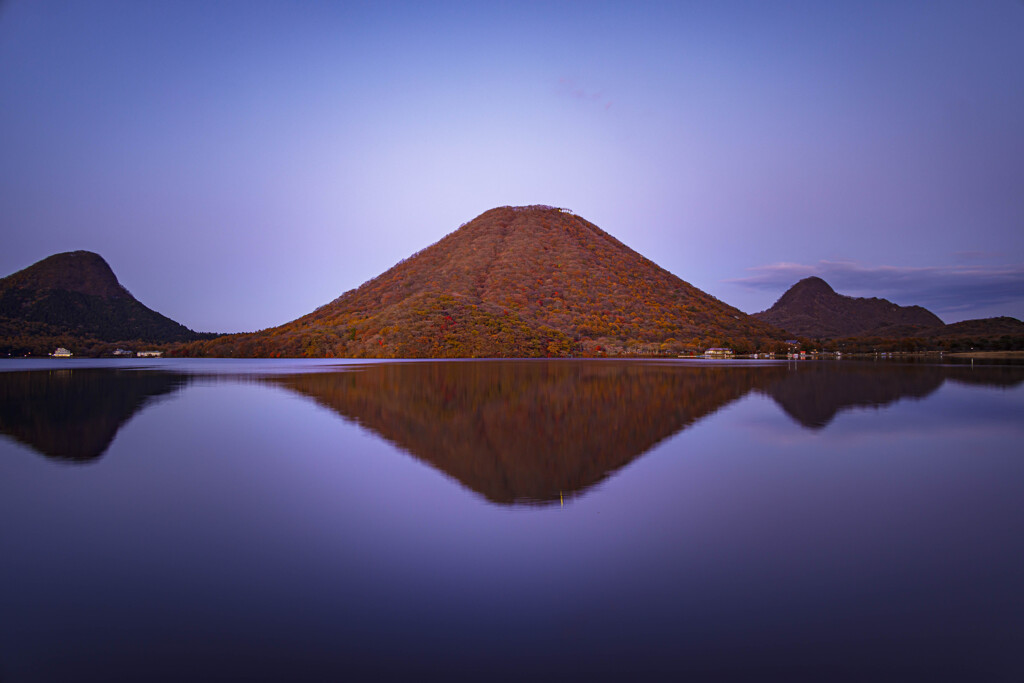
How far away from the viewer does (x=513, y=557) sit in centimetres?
583

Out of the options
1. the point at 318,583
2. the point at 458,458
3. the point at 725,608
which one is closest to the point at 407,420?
the point at 458,458

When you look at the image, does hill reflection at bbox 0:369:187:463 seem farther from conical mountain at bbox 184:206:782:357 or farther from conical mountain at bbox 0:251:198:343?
conical mountain at bbox 0:251:198:343

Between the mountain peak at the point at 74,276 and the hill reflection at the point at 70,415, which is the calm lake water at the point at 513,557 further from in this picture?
the mountain peak at the point at 74,276

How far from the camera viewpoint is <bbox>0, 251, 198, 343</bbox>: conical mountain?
460 ft

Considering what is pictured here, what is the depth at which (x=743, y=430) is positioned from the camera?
14.8 m

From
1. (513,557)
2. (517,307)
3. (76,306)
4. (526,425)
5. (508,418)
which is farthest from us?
(76,306)

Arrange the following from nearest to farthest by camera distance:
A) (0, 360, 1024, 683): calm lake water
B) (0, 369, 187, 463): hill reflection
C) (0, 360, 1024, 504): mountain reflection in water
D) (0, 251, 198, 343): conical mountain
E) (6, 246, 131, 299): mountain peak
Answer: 1. (0, 360, 1024, 683): calm lake water
2. (0, 360, 1024, 504): mountain reflection in water
3. (0, 369, 187, 463): hill reflection
4. (0, 251, 198, 343): conical mountain
5. (6, 246, 131, 299): mountain peak

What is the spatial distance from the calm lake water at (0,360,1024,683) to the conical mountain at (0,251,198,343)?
542 ft

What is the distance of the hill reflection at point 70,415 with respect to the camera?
12.6m

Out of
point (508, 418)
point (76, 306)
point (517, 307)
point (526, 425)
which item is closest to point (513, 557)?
point (526, 425)

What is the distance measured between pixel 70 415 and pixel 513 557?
18.8m

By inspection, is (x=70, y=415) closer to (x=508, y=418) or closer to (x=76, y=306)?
(x=508, y=418)

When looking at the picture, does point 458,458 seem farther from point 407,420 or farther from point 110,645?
point 110,645

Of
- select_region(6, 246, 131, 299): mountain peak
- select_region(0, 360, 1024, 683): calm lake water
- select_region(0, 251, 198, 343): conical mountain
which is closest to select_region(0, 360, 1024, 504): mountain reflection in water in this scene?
select_region(0, 360, 1024, 683): calm lake water
